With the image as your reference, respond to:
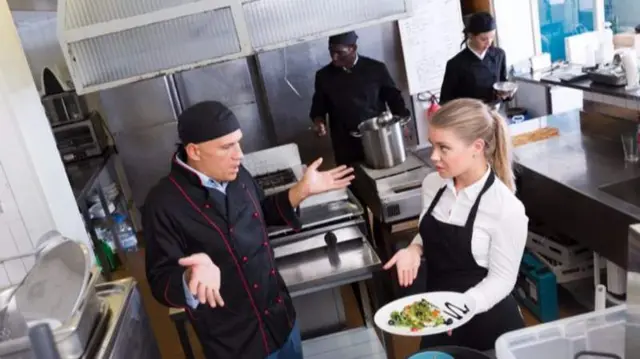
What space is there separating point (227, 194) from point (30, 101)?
42.2 inches

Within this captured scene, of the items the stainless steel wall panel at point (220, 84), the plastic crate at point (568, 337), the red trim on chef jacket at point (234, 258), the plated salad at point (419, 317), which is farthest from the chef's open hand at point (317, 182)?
the stainless steel wall panel at point (220, 84)

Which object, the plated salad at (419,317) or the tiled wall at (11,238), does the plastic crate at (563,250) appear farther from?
the tiled wall at (11,238)

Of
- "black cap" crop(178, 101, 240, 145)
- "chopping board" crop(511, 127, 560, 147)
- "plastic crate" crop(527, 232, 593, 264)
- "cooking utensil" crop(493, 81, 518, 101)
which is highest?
"black cap" crop(178, 101, 240, 145)

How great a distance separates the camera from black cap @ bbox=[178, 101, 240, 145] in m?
1.64

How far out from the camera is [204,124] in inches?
64.4

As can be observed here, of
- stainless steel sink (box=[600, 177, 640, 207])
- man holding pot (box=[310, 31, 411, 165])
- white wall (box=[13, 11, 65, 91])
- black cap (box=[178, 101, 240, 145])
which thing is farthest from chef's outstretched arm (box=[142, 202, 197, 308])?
white wall (box=[13, 11, 65, 91])

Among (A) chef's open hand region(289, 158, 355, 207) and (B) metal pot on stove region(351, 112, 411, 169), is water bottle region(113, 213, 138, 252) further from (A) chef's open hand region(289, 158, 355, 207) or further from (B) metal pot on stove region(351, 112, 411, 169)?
(A) chef's open hand region(289, 158, 355, 207)

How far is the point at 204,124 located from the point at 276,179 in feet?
3.91

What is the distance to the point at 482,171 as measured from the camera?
5.21ft

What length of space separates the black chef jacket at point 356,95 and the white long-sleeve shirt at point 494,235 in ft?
6.34

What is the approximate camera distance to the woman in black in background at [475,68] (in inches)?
138

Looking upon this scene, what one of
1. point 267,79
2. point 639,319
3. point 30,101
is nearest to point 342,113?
point 267,79

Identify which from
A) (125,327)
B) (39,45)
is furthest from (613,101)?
(39,45)

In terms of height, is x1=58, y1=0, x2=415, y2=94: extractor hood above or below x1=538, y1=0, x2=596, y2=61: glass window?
above
